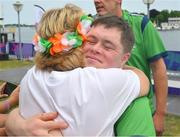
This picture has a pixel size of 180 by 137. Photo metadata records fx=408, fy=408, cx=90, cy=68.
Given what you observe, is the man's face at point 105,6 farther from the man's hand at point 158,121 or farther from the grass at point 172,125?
the grass at point 172,125

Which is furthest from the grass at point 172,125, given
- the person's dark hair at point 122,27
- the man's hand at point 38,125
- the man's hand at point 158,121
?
the man's hand at point 38,125

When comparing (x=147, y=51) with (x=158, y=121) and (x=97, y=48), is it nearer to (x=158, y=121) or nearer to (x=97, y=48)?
(x=158, y=121)

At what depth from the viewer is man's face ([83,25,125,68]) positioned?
5.55 feet

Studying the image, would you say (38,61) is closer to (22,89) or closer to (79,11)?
(22,89)

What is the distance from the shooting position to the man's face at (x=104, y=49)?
5.55 feet

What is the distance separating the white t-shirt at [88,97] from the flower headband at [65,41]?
0.10m

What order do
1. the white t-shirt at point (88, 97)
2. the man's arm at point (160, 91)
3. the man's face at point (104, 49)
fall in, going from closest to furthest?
the white t-shirt at point (88, 97) → the man's face at point (104, 49) → the man's arm at point (160, 91)

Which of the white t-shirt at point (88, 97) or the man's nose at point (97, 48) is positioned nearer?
the white t-shirt at point (88, 97)

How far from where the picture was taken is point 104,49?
1.70 m

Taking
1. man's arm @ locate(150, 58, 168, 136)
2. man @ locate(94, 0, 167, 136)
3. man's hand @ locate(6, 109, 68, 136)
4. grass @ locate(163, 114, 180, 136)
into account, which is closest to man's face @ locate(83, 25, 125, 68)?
man's hand @ locate(6, 109, 68, 136)

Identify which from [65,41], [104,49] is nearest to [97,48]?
[104,49]

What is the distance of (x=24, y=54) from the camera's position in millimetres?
24422

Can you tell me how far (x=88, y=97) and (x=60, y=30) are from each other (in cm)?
31

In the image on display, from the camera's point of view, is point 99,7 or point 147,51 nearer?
point 99,7
